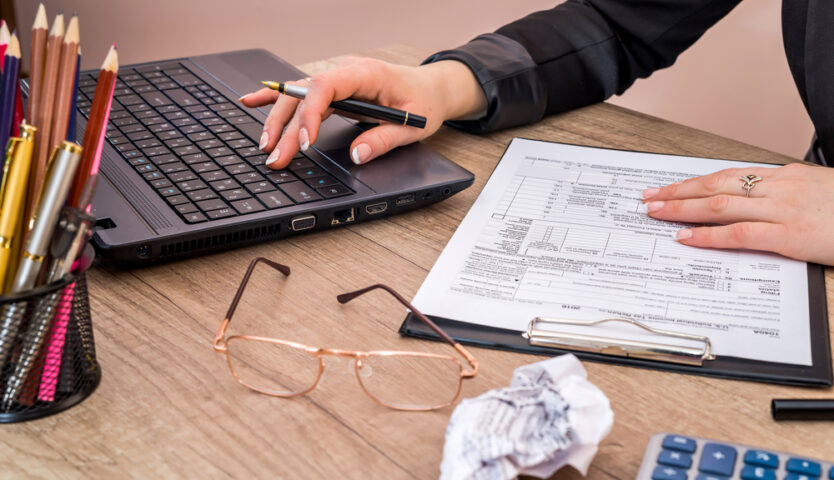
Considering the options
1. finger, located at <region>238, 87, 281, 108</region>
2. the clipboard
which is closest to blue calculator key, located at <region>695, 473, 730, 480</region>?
the clipboard

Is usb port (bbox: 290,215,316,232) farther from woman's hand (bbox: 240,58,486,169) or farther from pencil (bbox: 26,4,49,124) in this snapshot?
pencil (bbox: 26,4,49,124)

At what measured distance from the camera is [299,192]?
0.77 m

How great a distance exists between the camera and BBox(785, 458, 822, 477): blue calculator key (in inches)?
18.0

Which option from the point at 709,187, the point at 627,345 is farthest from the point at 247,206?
the point at 709,187

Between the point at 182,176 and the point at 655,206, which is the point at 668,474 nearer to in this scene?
the point at 655,206

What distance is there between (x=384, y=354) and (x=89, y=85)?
68cm

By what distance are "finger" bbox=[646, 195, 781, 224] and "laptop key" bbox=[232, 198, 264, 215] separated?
38 cm

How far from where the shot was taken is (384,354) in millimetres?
544

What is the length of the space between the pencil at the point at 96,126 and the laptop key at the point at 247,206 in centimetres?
23

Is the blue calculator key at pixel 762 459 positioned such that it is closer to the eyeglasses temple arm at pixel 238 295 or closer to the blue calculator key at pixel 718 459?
the blue calculator key at pixel 718 459

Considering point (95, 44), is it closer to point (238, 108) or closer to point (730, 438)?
point (238, 108)

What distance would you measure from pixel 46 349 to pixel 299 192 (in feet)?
1.04

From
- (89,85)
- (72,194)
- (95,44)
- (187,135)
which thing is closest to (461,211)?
(187,135)

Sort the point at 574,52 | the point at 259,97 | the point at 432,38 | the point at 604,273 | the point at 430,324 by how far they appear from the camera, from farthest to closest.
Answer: the point at 432,38 → the point at 574,52 → the point at 259,97 → the point at 604,273 → the point at 430,324
